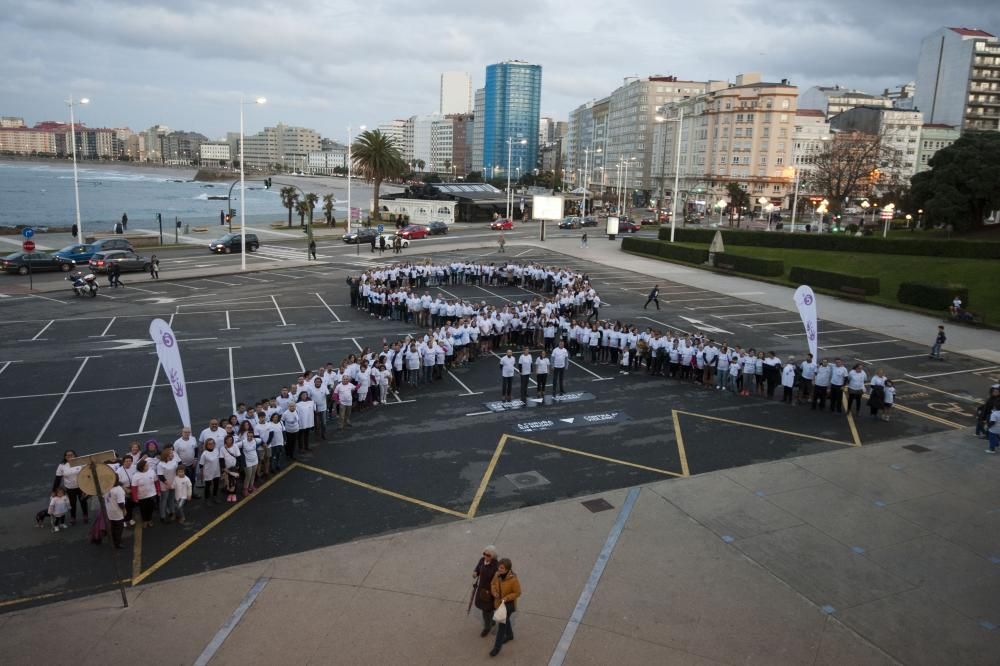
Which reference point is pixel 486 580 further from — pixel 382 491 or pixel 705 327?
pixel 705 327

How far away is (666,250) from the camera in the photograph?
54.6 m

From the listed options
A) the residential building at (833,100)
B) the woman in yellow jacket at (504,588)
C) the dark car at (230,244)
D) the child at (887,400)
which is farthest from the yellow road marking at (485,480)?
the residential building at (833,100)

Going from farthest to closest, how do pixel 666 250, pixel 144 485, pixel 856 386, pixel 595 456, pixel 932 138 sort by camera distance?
pixel 932 138
pixel 666 250
pixel 856 386
pixel 595 456
pixel 144 485

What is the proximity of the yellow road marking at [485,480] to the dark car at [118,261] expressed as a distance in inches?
1294

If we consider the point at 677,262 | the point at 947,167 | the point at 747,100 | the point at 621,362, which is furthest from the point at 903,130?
the point at 621,362

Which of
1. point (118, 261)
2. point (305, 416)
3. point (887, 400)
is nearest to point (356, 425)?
point (305, 416)

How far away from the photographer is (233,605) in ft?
32.1

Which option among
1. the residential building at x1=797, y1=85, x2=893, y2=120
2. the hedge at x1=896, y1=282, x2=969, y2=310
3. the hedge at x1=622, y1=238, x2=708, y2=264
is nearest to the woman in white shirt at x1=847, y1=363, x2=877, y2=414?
the hedge at x1=896, y1=282, x2=969, y2=310

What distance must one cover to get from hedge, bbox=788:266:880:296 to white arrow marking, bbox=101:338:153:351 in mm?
34760

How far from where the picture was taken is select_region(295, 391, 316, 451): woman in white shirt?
1512cm

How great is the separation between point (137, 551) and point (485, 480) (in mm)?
6325

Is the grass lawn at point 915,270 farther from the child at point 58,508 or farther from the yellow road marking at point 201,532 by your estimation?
the child at point 58,508

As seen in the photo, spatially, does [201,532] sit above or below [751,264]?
below

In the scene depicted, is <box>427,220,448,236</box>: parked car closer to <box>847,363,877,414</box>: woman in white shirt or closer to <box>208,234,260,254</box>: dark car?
<box>208,234,260,254</box>: dark car
